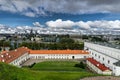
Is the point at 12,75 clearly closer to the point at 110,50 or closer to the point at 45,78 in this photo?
the point at 45,78

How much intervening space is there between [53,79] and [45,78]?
0.79 m

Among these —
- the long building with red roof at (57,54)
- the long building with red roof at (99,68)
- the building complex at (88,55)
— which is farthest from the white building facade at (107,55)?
the long building with red roof at (57,54)

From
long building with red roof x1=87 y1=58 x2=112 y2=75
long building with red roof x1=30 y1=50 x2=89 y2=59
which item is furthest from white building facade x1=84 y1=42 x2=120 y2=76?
long building with red roof x1=30 y1=50 x2=89 y2=59

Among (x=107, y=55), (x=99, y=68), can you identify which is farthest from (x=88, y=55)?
(x=99, y=68)

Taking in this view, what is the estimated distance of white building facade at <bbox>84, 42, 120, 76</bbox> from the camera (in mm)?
35162

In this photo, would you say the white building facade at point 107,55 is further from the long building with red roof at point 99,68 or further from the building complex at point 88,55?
the long building with red roof at point 99,68

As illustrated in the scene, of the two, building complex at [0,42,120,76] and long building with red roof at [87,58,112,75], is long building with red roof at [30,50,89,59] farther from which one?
long building with red roof at [87,58,112,75]

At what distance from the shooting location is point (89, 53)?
59.4m

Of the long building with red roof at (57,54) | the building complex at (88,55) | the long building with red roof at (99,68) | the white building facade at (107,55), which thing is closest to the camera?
the long building with red roof at (99,68)

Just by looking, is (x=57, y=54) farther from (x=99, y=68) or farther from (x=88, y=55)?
(x=99, y=68)

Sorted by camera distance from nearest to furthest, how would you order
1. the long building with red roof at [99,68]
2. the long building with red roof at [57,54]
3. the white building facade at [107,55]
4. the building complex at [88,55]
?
A: the long building with red roof at [99,68], the white building facade at [107,55], the building complex at [88,55], the long building with red roof at [57,54]

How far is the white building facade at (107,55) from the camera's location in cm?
3516

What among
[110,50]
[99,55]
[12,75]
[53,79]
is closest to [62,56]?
[99,55]

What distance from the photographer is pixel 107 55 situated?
44281mm
